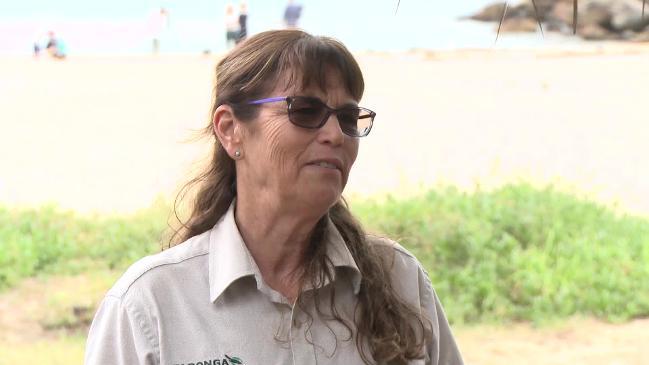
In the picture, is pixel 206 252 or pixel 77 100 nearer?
pixel 206 252

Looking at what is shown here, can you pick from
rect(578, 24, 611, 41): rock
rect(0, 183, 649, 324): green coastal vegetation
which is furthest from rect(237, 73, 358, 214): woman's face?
rect(578, 24, 611, 41): rock

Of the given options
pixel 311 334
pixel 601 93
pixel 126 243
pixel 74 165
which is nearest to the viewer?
pixel 311 334

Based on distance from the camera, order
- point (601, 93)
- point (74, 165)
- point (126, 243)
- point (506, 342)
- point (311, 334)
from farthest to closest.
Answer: point (601, 93) < point (74, 165) < point (126, 243) < point (506, 342) < point (311, 334)

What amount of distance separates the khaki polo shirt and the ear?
0.36ft

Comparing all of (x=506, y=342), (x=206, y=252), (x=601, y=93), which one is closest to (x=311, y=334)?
(x=206, y=252)

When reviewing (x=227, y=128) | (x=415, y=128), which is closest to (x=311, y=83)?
(x=227, y=128)

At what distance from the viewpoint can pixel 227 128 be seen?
1577 millimetres

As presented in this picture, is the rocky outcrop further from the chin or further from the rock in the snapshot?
the chin

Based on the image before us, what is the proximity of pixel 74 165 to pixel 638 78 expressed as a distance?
10.3 ft

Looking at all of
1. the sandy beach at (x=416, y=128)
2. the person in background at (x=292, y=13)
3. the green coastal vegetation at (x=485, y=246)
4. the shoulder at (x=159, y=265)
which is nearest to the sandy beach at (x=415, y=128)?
the sandy beach at (x=416, y=128)

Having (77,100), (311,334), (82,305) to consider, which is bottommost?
(82,305)

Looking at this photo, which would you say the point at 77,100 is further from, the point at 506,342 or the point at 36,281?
the point at 506,342

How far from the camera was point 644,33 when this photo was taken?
582 cm

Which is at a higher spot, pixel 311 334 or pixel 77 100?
pixel 311 334
